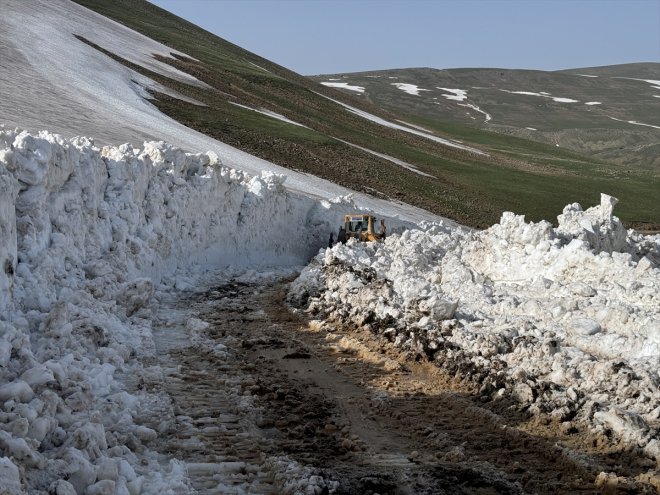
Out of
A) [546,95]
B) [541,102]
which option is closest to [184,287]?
[541,102]

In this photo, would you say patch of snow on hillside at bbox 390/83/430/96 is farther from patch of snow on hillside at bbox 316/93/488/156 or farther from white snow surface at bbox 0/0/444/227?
white snow surface at bbox 0/0/444/227

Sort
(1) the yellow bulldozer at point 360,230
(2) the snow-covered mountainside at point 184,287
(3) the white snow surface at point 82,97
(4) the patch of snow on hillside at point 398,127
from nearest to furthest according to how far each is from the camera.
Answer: (2) the snow-covered mountainside at point 184,287
(1) the yellow bulldozer at point 360,230
(3) the white snow surface at point 82,97
(4) the patch of snow on hillside at point 398,127

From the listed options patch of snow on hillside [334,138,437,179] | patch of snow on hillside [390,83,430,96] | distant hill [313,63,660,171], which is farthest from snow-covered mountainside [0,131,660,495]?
patch of snow on hillside [390,83,430,96]

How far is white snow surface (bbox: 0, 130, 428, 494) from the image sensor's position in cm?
684

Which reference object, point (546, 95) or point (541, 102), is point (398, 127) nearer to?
point (541, 102)

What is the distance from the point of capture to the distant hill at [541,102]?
333 ft

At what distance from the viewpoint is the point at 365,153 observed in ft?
151

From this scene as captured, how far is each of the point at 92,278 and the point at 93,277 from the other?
0.29 feet

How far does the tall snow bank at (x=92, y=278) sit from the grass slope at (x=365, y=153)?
16811mm

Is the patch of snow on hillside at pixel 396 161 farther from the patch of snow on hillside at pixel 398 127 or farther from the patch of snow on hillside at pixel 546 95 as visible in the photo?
the patch of snow on hillside at pixel 546 95

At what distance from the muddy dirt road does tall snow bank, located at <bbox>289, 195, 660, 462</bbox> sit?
0.51 m

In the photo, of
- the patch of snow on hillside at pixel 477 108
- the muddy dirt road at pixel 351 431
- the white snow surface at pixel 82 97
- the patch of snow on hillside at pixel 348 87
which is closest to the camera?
the muddy dirt road at pixel 351 431

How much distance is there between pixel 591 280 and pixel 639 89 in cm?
14479

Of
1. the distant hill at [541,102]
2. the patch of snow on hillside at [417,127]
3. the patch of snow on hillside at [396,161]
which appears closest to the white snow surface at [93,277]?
the patch of snow on hillside at [396,161]
